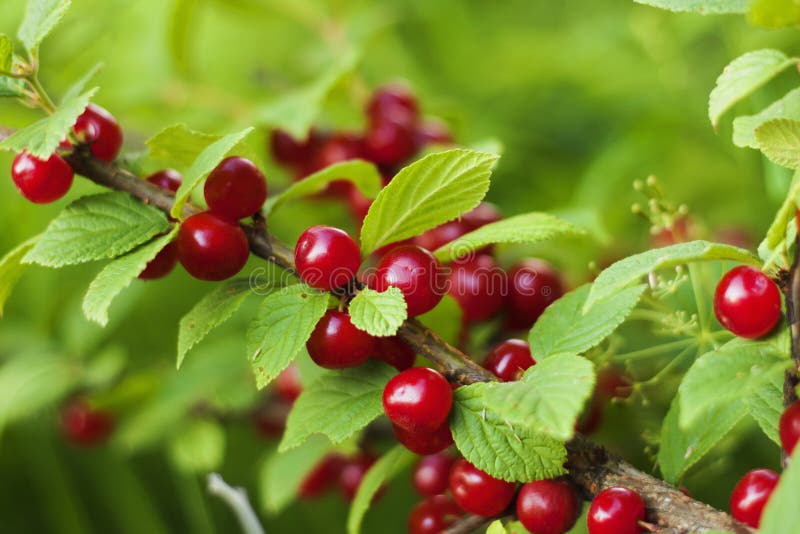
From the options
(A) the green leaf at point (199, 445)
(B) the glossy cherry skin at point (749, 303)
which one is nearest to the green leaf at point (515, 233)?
(B) the glossy cherry skin at point (749, 303)

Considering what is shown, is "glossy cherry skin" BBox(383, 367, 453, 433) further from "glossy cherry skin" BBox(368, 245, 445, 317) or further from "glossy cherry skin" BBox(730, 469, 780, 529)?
"glossy cherry skin" BBox(730, 469, 780, 529)

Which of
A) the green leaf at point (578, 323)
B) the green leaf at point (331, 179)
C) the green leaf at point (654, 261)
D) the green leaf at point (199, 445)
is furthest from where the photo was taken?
the green leaf at point (199, 445)

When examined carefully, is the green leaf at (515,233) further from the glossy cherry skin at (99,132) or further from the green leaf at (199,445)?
the green leaf at (199,445)

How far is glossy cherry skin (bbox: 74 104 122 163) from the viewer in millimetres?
538

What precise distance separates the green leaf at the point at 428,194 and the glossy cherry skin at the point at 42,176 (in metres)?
0.20

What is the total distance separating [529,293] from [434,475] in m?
0.18

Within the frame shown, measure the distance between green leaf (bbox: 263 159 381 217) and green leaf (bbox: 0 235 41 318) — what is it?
0.15 m

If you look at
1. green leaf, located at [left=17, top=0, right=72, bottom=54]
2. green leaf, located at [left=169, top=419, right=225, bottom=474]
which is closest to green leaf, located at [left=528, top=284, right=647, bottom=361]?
green leaf, located at [left=17, top=0, right=72, bottom=54]

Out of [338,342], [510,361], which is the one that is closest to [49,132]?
[338,342]

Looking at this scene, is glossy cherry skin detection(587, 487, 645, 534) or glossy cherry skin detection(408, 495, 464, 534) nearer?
glossy cherry skin detection(587, 487, 645, 534)

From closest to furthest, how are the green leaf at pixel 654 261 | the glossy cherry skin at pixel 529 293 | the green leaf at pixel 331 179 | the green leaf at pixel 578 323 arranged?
the green leaf at pixel 654 261 < the green leaf at pixel 578 323 < the green leaf at pixel 331 179 < the glossy cherry skin at pixel 529 293

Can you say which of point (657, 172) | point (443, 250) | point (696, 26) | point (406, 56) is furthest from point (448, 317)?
point (406, 56)

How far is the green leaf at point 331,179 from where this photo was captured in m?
0.58

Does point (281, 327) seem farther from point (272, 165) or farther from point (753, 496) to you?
point (272, 165)
